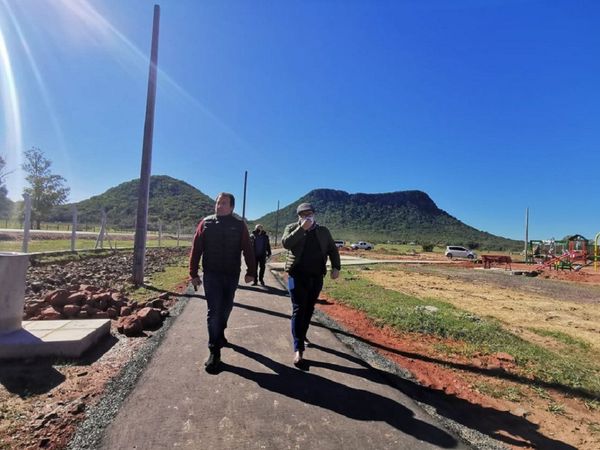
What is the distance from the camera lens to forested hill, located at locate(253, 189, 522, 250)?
153 meters

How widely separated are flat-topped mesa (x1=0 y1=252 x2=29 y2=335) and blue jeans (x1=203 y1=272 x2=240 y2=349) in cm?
236

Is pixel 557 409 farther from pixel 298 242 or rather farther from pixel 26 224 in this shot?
pixel 26 224

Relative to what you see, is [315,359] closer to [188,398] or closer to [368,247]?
[188,398]

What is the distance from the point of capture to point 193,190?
502ft

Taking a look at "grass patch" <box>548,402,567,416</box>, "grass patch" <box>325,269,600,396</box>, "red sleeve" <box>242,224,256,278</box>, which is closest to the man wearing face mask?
"red sleeve" <box>242,224,256,278</box>

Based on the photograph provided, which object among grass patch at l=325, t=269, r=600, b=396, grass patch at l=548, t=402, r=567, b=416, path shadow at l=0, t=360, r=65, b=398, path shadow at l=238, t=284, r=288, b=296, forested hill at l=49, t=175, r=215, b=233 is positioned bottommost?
grass patch at l=548, t=402, r=567, b=416

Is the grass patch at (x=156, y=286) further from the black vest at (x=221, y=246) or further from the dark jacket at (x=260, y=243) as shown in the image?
the black vest at (x=221, y=246)

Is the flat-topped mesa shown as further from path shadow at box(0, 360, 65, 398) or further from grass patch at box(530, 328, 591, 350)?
grass patch at box(530, 328, 591, 350)

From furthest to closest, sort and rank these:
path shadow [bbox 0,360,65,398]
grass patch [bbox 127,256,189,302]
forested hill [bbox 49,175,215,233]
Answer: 1. forested hill [bbox 49,175,215,233]
2. grass patch [bbox 127,256,189,302]
3. path shadow [bbox 0,360,65,398]

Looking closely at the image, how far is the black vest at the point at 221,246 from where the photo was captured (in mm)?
4180

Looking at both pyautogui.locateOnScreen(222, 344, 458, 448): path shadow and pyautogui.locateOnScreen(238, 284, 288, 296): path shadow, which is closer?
pyautogui.locateOnScreen(222, 344, 458, 448): path shadow

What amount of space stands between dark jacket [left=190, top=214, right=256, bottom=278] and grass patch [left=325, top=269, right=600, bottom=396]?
4102 millimetres

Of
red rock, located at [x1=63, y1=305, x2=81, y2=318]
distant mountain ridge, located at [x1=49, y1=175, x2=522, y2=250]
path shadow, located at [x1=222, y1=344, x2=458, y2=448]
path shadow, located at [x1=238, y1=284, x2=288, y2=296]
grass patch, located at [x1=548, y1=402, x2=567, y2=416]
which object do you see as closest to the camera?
path shadow, located at [x1=222, y1=344, x2=458, y2=448]

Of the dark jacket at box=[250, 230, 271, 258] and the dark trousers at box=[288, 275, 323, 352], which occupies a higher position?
the dark jacket at box=[250, 230, 271, 258]
